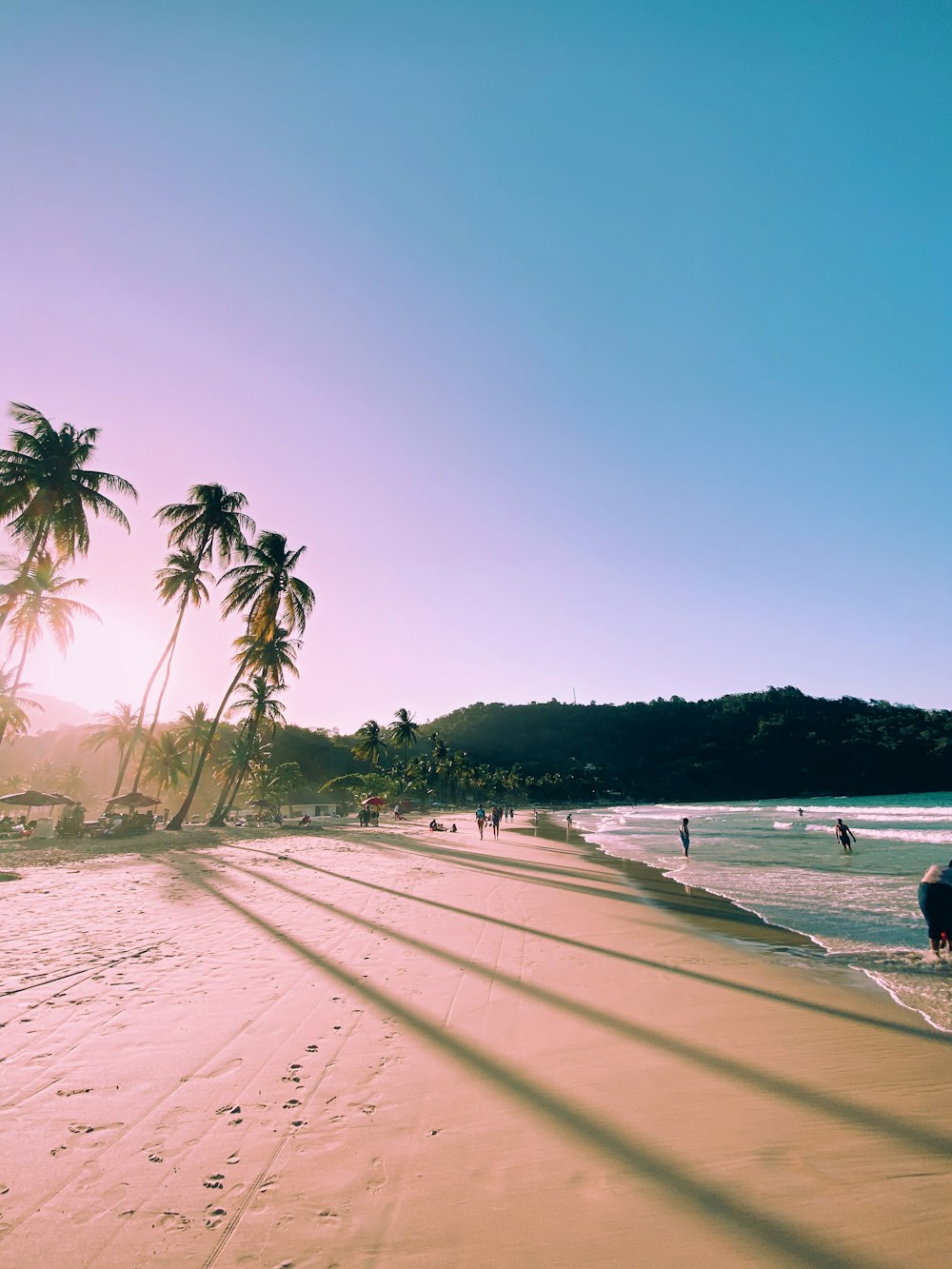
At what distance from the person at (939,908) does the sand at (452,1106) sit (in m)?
1.94

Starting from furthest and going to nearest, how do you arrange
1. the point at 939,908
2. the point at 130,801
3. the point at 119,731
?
the point at 119,731 → the point at 130,801 → the point at 939,908

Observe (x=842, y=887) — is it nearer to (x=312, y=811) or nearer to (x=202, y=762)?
(x=202, y=762)

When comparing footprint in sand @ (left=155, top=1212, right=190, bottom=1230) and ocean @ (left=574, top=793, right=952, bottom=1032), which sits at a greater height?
footprint in sand @ (left=155, top=1212, right=190, bottom=1230)

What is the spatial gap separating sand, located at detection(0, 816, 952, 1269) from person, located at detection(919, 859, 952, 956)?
6.36ft

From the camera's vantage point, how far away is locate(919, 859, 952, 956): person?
8.25 m

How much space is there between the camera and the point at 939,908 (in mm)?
8258

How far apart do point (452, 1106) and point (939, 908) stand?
808 centimetres

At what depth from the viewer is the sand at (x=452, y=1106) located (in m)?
2.78

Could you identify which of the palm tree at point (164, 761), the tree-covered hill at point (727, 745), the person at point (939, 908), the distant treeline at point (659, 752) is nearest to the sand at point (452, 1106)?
the person at point (939, 908)

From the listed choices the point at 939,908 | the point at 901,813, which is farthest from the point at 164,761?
the point at 901,813

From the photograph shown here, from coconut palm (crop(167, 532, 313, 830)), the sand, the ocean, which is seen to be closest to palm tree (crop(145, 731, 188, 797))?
coconut palm (crop(167, 532, 313, 830))

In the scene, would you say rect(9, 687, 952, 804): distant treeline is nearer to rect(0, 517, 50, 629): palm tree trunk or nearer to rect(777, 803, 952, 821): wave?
rect(777, 803, 952, 821): wave

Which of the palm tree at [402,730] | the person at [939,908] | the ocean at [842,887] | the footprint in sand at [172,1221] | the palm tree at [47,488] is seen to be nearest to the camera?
the footprint in sand at [172,1221]

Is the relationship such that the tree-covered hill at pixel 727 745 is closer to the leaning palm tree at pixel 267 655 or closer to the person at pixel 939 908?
the leaning palm tree at pixel 267 655
